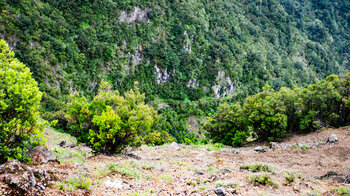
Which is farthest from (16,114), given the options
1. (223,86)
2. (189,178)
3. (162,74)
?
(223,86)

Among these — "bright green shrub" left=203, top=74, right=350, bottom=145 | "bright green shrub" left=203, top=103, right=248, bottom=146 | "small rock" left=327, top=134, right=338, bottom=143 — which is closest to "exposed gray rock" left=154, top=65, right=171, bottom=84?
"bright green shrub" left=203, top=103, right=248, bottom=146

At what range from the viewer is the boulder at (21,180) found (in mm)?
7102

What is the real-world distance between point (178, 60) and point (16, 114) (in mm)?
88698

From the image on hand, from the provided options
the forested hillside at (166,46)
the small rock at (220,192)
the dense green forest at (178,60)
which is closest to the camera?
the small rock at (220,192)

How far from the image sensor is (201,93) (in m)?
94.1

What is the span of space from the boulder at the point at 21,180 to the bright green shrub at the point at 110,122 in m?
6.41

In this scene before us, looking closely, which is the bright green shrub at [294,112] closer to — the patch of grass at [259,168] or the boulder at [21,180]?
the patch of grass at [259,168]

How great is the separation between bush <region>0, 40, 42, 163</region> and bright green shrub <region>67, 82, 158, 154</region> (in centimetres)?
497

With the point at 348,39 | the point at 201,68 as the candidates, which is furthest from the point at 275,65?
the point at 348,39

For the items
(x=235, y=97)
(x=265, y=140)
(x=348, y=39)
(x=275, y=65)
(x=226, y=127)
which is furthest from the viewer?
(x=348, y=39)

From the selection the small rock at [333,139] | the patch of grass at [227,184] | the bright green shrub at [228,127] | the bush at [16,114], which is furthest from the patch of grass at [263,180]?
the bright green shrub at [228,127]

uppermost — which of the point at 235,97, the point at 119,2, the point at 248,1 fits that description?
the point at 248,1

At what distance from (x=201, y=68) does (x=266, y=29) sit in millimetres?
62447

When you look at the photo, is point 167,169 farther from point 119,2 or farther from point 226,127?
point 119,2
